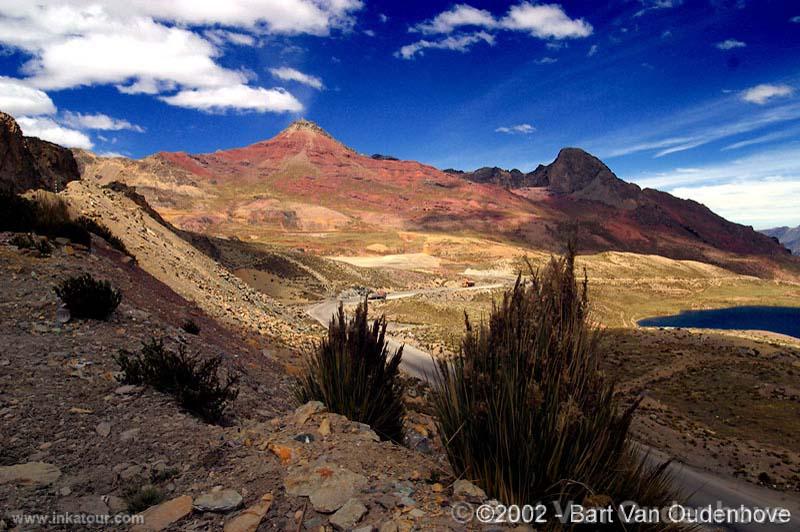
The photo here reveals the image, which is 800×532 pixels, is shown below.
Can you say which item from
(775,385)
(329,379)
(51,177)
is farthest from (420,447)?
(51,177)

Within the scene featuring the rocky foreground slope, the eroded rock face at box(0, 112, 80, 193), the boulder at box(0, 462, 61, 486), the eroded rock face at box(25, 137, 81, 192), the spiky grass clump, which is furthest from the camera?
the eroded rock face at box(25, 137, 81, 192)

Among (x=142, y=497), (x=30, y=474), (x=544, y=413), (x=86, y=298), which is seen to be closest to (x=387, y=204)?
(x=86, y=298)

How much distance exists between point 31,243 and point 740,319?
72.6 metres

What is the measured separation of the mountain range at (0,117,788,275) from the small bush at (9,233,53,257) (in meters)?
73.1

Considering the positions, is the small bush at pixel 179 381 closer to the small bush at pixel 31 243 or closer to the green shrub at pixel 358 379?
the green shrub at pixel 358 379

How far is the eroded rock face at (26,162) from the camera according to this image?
667 inches

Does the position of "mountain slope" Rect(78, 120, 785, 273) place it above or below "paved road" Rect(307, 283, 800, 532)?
above

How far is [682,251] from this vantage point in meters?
124

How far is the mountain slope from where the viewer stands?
377 ft

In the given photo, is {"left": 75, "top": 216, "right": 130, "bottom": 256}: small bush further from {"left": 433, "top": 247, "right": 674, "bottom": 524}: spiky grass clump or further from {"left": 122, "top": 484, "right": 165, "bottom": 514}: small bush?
{"left": 433, "top": 247, "right": 674, "bottom": 524}: spiky grass clump

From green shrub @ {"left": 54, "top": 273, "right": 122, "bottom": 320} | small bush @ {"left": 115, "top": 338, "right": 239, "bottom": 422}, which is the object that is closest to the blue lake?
green shrub @ {"left": 54, "top": 273, "right": 122, "bottom": 320}

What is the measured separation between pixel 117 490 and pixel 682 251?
5735 inches

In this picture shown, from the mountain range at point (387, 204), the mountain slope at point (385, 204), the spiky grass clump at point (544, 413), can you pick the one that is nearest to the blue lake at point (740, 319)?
the mountain slope at point (385, 204)

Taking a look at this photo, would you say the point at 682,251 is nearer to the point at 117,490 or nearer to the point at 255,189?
the point at 255,189
